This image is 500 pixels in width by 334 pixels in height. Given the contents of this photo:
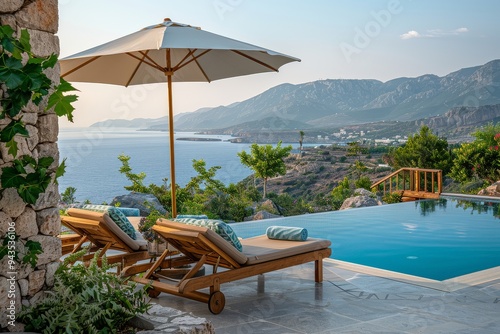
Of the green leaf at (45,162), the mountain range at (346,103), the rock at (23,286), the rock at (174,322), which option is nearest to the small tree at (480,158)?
the mountain range at (346,103)

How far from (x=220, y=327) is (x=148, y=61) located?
3.84m

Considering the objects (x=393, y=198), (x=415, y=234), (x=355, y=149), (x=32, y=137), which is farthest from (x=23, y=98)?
(x=355, y=149)

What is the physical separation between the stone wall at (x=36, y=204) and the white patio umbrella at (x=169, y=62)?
2460 mm

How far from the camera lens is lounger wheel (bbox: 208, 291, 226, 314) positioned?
4742mm

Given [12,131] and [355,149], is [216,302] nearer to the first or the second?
[12,131]

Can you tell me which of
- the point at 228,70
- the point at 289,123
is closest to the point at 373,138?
the point at 289,123

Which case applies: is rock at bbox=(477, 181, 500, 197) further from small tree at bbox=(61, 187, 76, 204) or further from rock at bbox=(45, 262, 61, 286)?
rock at bbox=(45, 262, 61, 286)

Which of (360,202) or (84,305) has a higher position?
(84,305)

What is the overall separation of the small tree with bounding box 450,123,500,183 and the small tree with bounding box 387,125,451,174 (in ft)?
1.61

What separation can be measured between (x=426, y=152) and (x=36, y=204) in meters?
16.2

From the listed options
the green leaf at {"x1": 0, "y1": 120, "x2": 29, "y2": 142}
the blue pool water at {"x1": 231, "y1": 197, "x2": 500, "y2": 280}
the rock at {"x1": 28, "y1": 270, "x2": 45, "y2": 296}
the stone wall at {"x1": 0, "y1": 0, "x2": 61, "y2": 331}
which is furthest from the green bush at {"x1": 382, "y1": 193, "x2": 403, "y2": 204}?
the green leaf at {"x1": 0, "y1": 120, "x2": 29, "y2": 142}

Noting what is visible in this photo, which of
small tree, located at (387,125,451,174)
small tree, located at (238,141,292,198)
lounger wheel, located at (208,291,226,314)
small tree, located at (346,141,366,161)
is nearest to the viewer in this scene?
lounger wheel, located at (208,291,226,314)

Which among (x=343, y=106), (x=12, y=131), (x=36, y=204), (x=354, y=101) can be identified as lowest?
(x=36, y=204)

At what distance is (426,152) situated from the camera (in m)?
18.1
